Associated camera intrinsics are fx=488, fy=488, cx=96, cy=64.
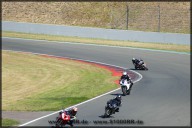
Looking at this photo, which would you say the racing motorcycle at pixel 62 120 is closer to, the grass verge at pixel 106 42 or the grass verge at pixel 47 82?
the grass verge at pixel 47 82

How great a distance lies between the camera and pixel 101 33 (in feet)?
159

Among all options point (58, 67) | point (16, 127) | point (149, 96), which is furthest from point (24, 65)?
point (16, 127)

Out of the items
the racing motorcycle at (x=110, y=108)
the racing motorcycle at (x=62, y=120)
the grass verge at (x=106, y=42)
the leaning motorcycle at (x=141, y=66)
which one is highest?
the grass verge at (x=106, y=42)

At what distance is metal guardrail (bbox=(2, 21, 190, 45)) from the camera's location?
44719 millimetres

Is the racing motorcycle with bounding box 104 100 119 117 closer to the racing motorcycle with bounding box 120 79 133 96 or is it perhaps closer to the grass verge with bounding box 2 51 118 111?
the grass verge with bounding box 2 51 118 111

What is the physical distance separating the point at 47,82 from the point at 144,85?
6.05m

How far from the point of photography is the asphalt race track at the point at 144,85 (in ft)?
63.8

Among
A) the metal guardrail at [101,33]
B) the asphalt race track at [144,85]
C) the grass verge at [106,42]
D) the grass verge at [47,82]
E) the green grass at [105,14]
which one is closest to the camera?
the asphalt race track at [144,85]

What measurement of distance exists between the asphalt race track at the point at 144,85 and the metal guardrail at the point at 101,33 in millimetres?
3645

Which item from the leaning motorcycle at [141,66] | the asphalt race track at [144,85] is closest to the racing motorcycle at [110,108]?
the asphalt race track at [144,85]

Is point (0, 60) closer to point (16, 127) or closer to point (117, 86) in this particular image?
point (117, 86)

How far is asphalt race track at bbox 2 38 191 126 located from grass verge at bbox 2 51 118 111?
1.76m

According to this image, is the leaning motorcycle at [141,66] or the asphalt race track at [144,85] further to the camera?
the leaning motorcycle at [141,66]

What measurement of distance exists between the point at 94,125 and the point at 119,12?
40.2 meters
